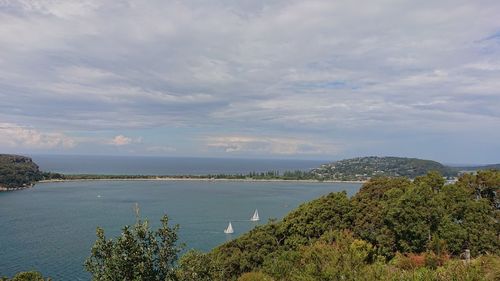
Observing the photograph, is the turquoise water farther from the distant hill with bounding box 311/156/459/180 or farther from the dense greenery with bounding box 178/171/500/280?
the distant hill with bounding box 311/156/459/180

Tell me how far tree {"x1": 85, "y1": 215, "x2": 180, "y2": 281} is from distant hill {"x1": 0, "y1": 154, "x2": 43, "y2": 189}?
121543 millimetres

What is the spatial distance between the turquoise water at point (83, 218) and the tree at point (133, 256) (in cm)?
2881

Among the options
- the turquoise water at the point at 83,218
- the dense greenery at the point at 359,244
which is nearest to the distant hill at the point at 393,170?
the turquoise water at the point at 83,218

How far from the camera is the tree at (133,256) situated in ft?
20.9

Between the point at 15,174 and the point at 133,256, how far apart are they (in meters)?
131

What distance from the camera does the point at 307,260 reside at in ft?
38.4

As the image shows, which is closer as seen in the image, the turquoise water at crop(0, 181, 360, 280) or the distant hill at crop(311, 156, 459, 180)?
the turquoise water at crop(0, 181, 360, 280)

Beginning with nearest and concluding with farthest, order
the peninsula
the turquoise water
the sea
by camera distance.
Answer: the sea < the turquoise water < the peninsula

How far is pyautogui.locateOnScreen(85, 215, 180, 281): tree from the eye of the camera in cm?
637

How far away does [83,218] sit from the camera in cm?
6234

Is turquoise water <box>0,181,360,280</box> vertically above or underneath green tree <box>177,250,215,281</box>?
underneath

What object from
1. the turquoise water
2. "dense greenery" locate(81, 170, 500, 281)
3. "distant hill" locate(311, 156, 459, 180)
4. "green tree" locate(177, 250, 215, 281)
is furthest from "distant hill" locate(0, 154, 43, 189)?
"green tree" locate(177, 250, 215, 281)

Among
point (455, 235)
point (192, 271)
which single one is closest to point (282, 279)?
point (192, 271)

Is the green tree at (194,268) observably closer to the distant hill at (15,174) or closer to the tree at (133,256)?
the tree at (133,256)
